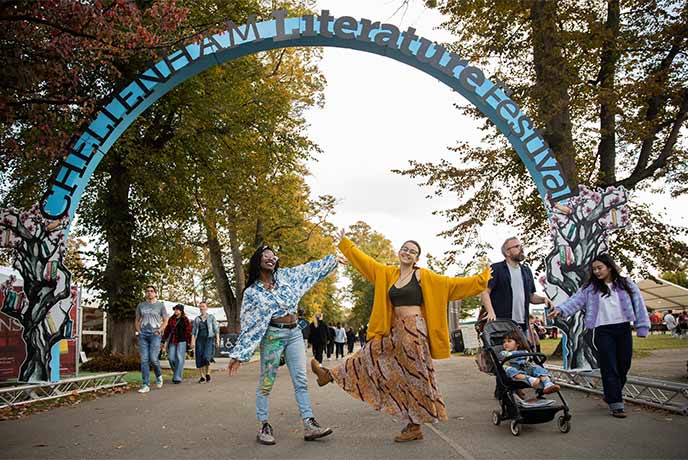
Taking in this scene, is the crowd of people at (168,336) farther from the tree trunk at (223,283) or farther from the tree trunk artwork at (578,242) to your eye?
the tree trunk at (223,283)

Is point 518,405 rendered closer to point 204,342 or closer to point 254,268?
point 254,268

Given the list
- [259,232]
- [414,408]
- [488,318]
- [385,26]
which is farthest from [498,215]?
[259,232]

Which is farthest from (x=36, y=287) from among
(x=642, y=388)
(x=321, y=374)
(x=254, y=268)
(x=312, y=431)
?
(x=642, y=388)

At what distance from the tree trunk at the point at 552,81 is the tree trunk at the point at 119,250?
11.6 meters

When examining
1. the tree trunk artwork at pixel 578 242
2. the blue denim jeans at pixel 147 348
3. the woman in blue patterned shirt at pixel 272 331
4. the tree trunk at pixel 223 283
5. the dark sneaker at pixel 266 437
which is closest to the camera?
the dark sneaker at pixel 266 437

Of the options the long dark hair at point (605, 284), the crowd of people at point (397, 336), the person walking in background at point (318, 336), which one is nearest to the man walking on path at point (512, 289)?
the crowd of people at point (397, 336)

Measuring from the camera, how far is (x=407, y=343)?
19.5 feet

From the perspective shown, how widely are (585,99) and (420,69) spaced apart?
4879mm

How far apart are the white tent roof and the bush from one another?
29.8m

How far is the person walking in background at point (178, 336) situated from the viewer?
44.3 feet

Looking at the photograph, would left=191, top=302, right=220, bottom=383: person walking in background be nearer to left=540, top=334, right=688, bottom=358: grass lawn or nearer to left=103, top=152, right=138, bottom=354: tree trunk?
left=103, top=152, right=138, bottom=354: tree trunk

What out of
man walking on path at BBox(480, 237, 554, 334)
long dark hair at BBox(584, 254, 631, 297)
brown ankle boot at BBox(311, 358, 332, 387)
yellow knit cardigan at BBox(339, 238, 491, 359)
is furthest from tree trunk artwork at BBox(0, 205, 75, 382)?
long dark hair at BBox(584, 254, 631, 297)

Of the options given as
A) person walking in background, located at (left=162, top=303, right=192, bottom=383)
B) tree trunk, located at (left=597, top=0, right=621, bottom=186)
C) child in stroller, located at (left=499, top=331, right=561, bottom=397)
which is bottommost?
child in stroller, located at (left=499, top=331, right=561, bottom=397)

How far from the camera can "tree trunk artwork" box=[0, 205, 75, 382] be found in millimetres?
10062
